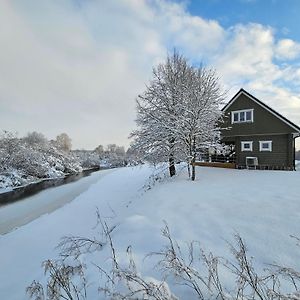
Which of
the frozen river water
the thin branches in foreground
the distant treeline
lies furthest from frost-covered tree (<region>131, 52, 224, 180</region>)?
the thin branches in foreground

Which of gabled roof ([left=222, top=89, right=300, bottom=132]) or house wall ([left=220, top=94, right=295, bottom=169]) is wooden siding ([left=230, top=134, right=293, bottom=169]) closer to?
house wall ([left=220, top=94, right=295, bottom=169])

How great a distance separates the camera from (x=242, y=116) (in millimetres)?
19391

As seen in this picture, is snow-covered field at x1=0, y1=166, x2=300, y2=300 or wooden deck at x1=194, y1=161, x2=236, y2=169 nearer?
snow-covered field at x1=0, y1=166, x2=300, y2=300

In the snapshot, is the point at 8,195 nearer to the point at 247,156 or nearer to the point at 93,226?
the point at 93,226

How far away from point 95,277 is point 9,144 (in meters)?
37.8

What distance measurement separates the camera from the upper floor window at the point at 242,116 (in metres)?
19.0

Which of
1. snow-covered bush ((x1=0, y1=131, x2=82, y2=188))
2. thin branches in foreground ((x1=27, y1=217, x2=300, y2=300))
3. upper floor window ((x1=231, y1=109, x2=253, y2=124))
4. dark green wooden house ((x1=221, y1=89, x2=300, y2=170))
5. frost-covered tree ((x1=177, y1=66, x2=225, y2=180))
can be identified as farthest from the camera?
snow-covered bush ((x1=0, y1=131, x2=82, y2=188))

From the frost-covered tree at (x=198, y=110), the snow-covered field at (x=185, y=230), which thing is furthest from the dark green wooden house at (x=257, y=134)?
the snow-covered field at (x=185, y=230)

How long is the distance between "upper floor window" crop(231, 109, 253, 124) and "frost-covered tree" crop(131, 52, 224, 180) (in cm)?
347

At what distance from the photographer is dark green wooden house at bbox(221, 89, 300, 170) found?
17.6 m

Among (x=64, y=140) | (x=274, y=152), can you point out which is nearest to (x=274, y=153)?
(x=274, y=152)

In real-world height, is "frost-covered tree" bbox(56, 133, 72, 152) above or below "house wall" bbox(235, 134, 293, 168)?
above

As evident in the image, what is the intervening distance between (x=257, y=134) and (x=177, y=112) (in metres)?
7.26

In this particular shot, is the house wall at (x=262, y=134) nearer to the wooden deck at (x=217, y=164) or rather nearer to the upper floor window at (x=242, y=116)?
the upper floor window at (x=242, y=116)
